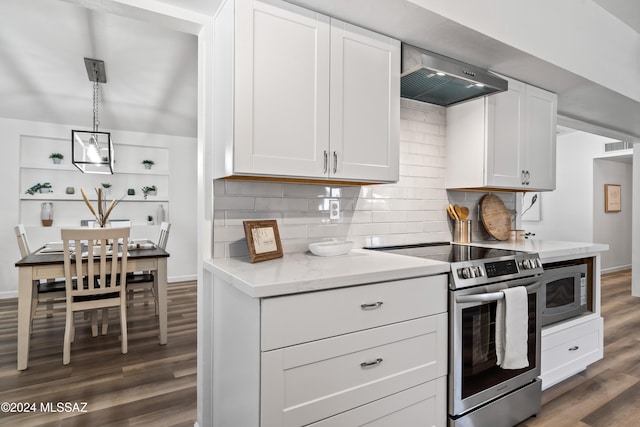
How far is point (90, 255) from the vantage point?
289cm

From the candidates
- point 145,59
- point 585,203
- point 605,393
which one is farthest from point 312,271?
point 585,203

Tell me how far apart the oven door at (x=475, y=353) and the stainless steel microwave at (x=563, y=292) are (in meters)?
0.38

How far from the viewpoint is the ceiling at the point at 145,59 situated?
1.92m

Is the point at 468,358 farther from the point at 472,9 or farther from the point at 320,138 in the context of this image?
the point at 472,9

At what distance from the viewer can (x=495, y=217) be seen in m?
2.99

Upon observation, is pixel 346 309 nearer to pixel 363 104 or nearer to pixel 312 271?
pixel 312 271

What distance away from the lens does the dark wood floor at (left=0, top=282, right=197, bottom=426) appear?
2.10 metres

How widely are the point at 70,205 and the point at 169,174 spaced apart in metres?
1.47

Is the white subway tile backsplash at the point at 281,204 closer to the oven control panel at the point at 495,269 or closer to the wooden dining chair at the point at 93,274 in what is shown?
the oven control panel at the point at 495,269

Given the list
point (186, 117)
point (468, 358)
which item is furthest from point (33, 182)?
point (468, 358)

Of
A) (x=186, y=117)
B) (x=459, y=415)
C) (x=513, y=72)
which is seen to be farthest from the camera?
(x=186, y=117)

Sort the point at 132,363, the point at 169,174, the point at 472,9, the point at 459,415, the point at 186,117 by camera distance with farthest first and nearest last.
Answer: the point at 169,174 < the point at 186,117 < the point at 132,363 < the point at 472,9 < the point at 459,415

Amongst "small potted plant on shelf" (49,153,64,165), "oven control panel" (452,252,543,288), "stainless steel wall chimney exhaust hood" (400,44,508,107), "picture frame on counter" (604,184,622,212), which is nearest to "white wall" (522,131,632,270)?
"picture frame on counter" (604,184,622,212)

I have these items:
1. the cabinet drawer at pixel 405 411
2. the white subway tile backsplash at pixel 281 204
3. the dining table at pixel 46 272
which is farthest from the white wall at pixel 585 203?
the dining table at pixel 46 272
